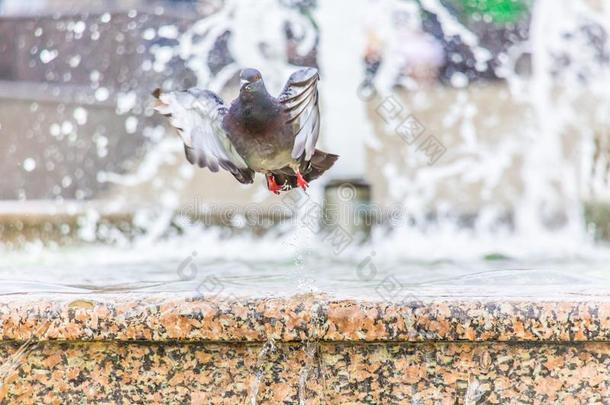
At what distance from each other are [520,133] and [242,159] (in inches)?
227

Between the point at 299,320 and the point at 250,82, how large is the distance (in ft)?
1.48

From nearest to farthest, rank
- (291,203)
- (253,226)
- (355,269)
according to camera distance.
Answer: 1. (355,269)
2. (291,203)
3. (253,226)

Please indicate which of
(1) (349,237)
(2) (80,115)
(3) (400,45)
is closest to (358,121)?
(1) (349,237)

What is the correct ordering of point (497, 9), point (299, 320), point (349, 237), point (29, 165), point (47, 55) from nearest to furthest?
point (299, 320) → point (349, 237) → point (29, 165) → point (497, 9) → point (47, 55)

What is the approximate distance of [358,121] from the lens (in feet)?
16.1

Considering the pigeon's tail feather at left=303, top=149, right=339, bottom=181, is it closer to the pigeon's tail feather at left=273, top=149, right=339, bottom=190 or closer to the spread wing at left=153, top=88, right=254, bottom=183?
the pigeon's tail feather at left=273, top=149, right=339, bottom=190

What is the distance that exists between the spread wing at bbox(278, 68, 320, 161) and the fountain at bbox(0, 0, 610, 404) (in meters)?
0.31

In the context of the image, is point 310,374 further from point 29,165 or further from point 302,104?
point 29,165

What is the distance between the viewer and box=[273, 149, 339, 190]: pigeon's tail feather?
6.29 ft

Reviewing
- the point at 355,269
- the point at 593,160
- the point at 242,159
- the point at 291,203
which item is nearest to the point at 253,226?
the point at 291,203

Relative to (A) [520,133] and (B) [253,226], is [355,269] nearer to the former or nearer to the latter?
(B) [253,226]

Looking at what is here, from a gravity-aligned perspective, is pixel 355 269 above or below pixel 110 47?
below

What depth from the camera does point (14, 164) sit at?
22.0 feet

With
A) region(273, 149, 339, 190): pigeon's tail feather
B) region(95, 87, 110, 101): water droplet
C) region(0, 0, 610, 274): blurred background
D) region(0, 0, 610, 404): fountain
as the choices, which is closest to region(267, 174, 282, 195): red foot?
region(273, 149, 339, 190): pigeon's tail feather
